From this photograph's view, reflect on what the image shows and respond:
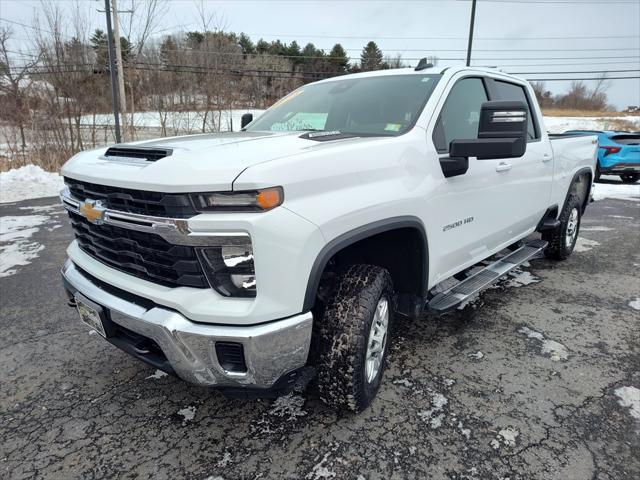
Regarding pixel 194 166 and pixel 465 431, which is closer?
pixel 194 166

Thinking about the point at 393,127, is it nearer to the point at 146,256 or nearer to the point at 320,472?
the point at 146,256

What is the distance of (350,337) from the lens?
209cm

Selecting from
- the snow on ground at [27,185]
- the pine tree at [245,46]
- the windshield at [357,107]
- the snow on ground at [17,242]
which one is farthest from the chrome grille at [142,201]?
the pine tree at [245,46]

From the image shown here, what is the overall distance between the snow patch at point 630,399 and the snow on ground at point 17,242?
5.54m

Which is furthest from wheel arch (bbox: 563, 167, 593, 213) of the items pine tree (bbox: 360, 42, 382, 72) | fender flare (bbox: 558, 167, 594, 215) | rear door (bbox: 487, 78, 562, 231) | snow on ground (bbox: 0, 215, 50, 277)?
pine tree (bbox: 360, 42, 382, 72)

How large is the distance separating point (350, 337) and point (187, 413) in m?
1.07

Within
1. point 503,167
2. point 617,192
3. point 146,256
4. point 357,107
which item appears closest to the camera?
point 146,256

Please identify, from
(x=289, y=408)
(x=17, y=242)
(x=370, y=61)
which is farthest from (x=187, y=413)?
(x=370, y=61)

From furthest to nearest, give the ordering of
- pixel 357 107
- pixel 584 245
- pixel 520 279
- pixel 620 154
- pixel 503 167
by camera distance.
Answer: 1. pixel 620 154
2. pixel 584 245
3. pixel 520 279
4. pixel 503 167
5. pixel 357 107

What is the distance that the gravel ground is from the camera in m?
2.03

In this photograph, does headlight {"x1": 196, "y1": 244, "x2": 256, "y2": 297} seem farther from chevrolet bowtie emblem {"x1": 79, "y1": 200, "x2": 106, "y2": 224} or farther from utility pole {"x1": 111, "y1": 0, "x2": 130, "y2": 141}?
utility pole {"x1": 111, "y1": 0, "x2": 130, "y2": 141}

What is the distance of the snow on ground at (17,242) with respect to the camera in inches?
194

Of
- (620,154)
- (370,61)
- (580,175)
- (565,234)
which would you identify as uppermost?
(370,61)

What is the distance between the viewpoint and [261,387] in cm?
187
